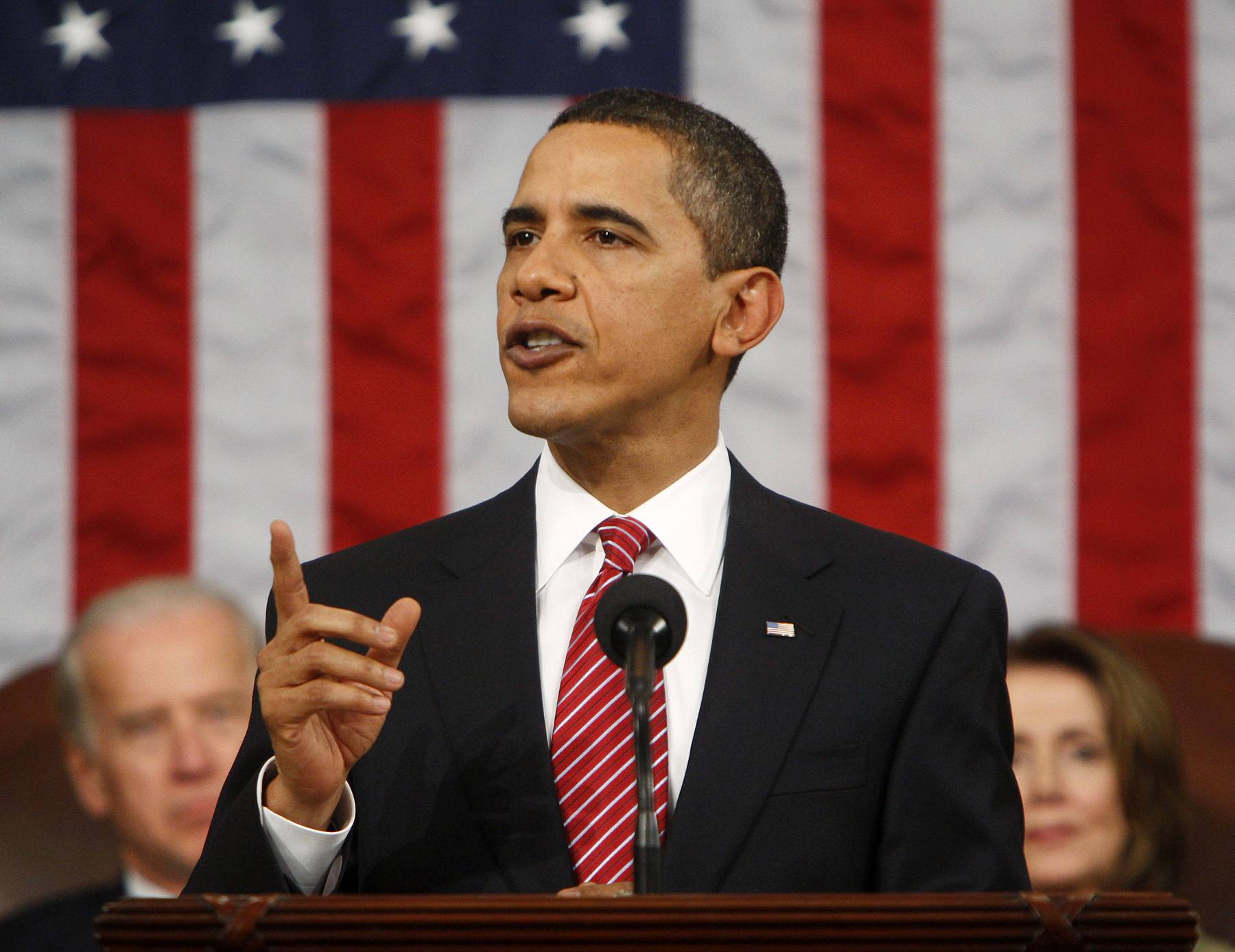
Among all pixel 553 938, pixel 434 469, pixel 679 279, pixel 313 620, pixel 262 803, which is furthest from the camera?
pixel 434 469

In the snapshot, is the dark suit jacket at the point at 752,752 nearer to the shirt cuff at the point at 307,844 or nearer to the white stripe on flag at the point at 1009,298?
the shirt cuff at the point at 307,844

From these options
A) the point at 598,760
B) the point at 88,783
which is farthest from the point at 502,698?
the point at 88,783

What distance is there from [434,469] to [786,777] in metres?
2.05

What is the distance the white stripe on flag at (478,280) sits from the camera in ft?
12.3

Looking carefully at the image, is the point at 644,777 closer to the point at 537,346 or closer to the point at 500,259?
the point at 537,346

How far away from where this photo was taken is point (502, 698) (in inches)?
74.6

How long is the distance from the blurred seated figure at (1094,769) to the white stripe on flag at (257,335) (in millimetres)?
1678

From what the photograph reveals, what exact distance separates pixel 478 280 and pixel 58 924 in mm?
1723

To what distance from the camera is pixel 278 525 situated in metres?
1.62

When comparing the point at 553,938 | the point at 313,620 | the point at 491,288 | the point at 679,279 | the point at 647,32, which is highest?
the point at 647,32

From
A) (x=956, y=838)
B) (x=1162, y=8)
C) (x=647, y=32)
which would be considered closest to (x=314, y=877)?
(x=956, y=838)

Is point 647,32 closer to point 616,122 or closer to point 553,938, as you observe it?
point 616,122

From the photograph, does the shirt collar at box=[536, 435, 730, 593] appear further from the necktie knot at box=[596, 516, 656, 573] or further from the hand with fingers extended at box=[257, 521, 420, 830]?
the hand with fingers extended at box=[257, 521, 420, 830]

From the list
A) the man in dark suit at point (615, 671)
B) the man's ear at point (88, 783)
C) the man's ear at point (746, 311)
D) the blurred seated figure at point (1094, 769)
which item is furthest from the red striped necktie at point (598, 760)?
the man's ear at point (88, 783)
